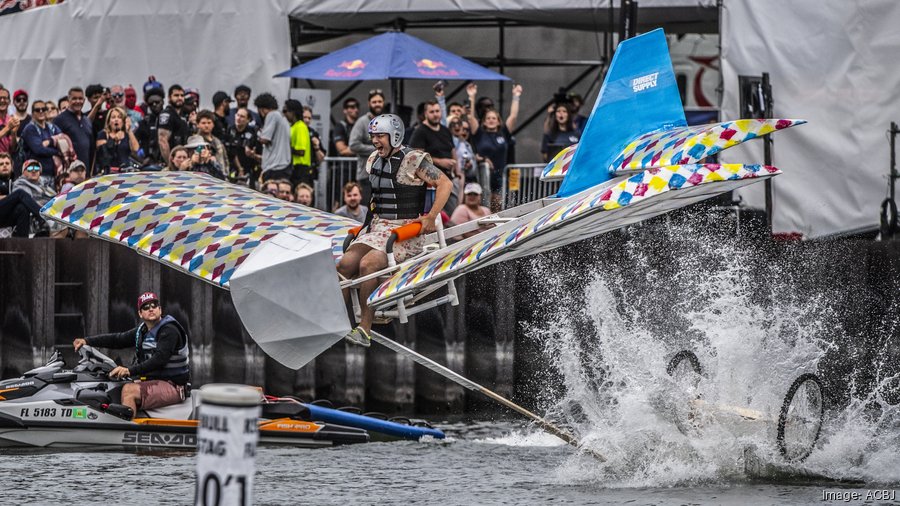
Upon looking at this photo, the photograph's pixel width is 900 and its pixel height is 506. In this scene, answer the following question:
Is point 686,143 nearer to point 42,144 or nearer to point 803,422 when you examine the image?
point 803,422

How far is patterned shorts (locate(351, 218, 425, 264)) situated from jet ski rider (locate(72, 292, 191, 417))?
2.57 m

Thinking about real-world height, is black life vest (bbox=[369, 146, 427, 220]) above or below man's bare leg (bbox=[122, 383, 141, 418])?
above

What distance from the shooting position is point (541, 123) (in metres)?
21.1

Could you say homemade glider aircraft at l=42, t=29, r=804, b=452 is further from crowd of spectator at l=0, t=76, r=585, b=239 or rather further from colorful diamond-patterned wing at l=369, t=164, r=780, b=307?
crowd of spectator at l=0, t=76, r=585, b=239

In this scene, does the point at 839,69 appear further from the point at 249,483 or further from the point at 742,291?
the point at 249,483

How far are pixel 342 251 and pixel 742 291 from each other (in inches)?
218

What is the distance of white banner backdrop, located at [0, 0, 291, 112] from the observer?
19.3m

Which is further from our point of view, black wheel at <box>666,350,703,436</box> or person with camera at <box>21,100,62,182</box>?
person with camera at <box>21,100,62,182</box>

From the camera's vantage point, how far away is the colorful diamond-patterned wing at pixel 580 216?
10.3m

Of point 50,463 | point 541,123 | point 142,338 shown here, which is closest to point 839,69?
point 541,123

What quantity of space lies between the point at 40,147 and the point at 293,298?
7.11 meters

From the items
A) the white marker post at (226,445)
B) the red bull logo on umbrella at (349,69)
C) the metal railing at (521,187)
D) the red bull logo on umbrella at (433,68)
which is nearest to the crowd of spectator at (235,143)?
the metal railing at (521,187)

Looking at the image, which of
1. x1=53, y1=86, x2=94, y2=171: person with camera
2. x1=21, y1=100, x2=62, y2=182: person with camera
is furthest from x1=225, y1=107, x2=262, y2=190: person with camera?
x1=21, y1=100, x2=62, y2=182: person with camera

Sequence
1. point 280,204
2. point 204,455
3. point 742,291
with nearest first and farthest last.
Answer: point 204,455 → point 280,204 → point 742,291
